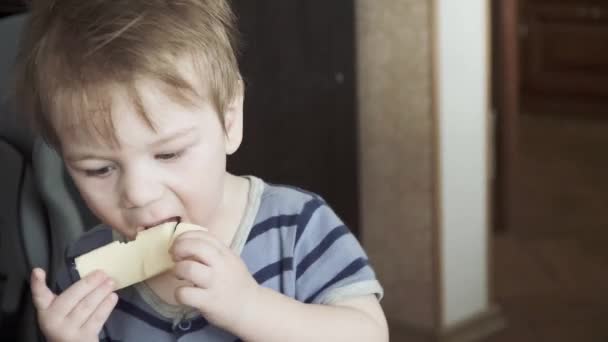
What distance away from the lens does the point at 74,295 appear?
96 cm

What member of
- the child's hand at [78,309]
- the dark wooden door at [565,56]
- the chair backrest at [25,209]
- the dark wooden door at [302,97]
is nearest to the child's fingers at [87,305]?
the child's hand at [78,309]

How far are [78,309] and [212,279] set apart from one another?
5.1 inches

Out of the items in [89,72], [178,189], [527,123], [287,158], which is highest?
[89,72]

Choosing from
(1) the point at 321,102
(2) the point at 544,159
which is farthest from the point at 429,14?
(2) the point at 544,159

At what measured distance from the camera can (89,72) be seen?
927mm

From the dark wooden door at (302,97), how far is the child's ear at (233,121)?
0.91 meters

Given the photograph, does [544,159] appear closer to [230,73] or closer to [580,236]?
[580,236]

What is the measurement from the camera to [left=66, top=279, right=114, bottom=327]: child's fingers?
96 cm

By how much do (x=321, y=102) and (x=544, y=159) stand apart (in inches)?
87.5

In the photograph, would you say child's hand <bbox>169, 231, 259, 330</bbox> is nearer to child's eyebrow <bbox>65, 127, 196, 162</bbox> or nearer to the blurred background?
child's eyebrow <bbox>65, 127, 196, 162</bbox>

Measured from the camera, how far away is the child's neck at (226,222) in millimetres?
1053

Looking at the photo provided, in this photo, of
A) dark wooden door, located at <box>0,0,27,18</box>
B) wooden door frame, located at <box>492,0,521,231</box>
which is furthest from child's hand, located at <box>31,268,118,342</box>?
wooden door frame, located at <box>492,0,521,231</box>

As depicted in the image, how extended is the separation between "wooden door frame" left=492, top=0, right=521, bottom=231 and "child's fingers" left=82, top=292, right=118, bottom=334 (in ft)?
7.66

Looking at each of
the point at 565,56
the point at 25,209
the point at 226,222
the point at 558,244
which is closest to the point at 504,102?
the point at 558,244
